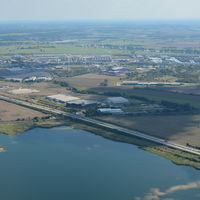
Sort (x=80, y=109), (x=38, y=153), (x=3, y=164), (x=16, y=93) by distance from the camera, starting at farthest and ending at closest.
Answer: (x=16, y=93), (x=80, y=109), (x=38, y=153), (x=3, y=164)

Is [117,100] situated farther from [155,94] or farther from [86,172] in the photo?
[86,172]

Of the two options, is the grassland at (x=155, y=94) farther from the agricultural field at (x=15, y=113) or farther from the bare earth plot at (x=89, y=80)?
the agricultural field at (x=15, y=113)

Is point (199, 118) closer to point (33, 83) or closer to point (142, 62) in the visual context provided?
point (33, 83)

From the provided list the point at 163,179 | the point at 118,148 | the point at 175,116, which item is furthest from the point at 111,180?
the point at 175,116

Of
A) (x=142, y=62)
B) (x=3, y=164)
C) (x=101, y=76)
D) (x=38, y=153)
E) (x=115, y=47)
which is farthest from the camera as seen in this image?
(x=115, y=47)

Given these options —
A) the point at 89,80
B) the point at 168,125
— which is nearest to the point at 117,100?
the point at 168,125

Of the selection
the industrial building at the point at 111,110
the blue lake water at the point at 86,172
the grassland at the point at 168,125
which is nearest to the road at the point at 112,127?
the grassland at the point at 168,125
